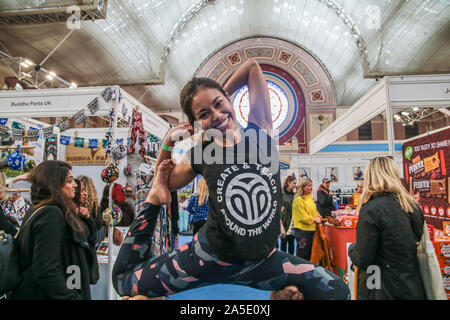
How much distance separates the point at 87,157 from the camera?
10.9ft

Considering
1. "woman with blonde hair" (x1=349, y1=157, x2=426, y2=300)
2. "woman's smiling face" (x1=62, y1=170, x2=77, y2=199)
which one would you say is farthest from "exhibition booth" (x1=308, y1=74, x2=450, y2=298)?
"woman's smiling face" (x1=62, y1=170, x2=77, y2=199)

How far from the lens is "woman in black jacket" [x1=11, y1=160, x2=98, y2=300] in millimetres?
1243

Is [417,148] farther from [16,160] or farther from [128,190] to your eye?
[16,160]

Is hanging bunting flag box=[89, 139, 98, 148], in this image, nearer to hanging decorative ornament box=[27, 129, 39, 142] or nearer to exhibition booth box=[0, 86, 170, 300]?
exhibition booth box=[0, 86, 170, 300]

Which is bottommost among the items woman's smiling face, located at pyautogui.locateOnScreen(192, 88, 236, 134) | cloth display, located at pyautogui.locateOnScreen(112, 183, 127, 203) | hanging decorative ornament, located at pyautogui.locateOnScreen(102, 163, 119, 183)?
cloth display, located at pyautogui.locateOnScreen(112, 183, 127, 203)

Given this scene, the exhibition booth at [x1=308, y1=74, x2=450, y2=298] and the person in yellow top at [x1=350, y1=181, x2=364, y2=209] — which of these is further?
the person in yellow top at [x1=350, y1=181, x2=364, y2=209]

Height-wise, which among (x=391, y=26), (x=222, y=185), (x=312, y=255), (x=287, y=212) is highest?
(x=391, y=26)

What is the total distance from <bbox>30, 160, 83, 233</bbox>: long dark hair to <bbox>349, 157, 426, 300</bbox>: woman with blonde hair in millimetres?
1505

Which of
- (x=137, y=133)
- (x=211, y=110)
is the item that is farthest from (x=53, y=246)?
(x=137, y=133)

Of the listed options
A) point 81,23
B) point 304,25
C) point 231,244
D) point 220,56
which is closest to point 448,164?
point 231,244

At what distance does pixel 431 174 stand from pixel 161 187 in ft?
15.3

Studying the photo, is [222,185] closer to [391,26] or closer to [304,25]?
[391,26]
